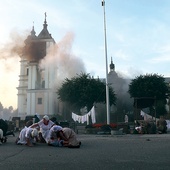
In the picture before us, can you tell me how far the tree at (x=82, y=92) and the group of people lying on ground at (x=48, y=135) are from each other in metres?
42.5

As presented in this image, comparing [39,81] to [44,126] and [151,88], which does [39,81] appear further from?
[44,126]

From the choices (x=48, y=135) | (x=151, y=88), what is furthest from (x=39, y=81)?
(x=48, y=135)

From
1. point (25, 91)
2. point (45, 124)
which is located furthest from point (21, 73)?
point (45, 124)

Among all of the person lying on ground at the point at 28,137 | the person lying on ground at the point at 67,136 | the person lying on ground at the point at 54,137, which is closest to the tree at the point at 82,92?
the person lying on ground at the point at 28,137

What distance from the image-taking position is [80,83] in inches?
2344

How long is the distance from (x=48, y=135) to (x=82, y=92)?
43.7m

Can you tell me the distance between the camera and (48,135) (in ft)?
45.4

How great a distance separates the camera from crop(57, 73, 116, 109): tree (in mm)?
57450

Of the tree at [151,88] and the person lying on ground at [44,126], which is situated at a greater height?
the tree at [151,88]

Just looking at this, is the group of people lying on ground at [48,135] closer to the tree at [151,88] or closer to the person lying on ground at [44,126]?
the person lying on ground at [44,126]

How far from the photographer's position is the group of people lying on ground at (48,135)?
12703mm

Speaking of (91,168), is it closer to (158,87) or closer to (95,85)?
(95,85)

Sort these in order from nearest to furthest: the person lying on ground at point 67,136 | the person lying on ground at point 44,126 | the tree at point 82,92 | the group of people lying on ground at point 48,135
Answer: the person lying on ground at point 67,136, the group of people lying on ground at point 48,135, the person lying on ground at point 44,126, the tree at point 82,92

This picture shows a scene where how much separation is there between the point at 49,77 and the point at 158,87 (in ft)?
96.9
